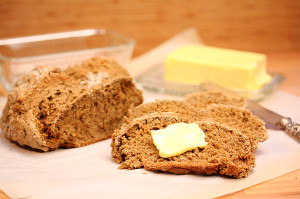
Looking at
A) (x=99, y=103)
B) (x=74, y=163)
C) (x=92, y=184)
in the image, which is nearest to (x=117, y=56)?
(x=99, y=103)

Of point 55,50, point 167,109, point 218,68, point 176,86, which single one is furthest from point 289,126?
point 55,50

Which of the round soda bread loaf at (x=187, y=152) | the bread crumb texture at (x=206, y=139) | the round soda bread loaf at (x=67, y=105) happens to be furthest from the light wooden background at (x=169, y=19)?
the round soda bread loaf at (x=187, y=152)

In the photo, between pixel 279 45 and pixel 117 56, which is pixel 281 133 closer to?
pixel 117 56

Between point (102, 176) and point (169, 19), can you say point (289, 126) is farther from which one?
point (169, 19)

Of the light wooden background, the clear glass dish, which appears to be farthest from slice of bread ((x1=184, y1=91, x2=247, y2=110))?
the light wooden background

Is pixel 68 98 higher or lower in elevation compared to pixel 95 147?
higher
